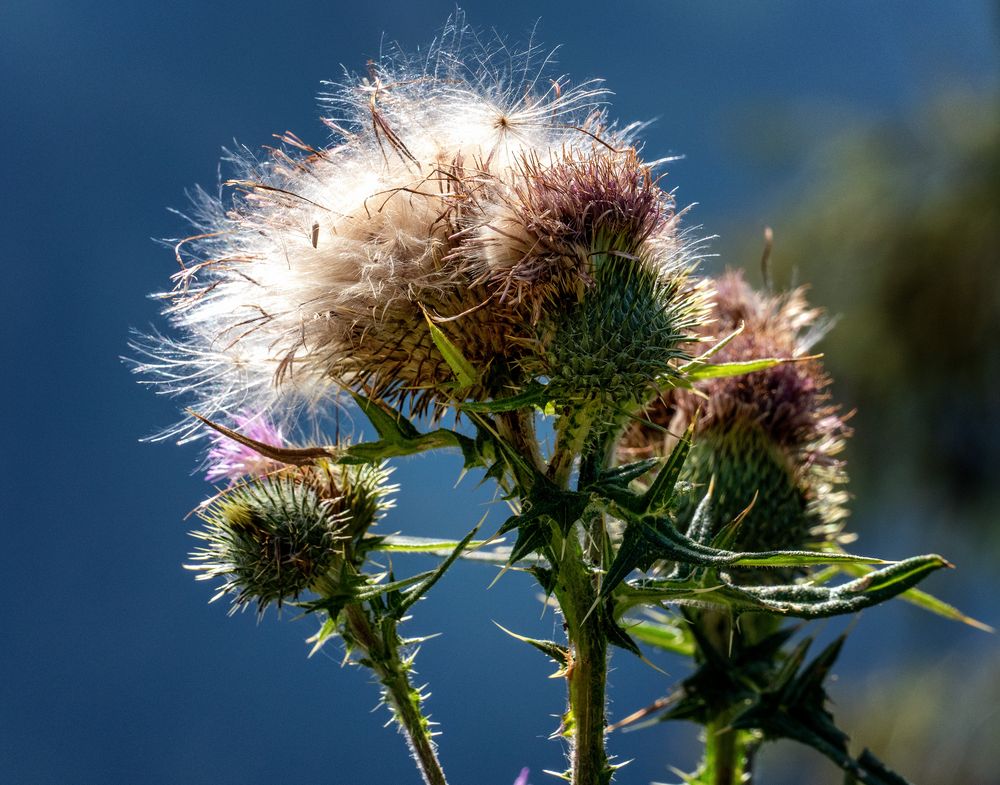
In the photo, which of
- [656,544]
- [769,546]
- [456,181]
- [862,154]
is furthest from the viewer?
[862,154]

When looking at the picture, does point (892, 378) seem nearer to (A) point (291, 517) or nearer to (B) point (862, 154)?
(B) point (862, 154)

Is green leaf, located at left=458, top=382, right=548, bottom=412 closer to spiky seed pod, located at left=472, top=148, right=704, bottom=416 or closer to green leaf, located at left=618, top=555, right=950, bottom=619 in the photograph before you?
spiky seed pod, located at left=472, top=148, right=704, bottom=416

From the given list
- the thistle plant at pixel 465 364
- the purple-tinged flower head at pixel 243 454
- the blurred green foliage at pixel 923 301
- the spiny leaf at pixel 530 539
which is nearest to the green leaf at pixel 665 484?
the thistle plant at pixel 465 364

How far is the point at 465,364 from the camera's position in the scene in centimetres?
119

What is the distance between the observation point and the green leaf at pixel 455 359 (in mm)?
1142

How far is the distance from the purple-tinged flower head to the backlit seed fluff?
0.11ft

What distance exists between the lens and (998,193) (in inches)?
295

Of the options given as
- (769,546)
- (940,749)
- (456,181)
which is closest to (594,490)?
(456,181)

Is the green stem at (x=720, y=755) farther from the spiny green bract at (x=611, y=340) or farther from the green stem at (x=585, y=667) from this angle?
the spiny green bract at (x=611, y=340)

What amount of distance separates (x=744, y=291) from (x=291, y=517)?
104 centimetres

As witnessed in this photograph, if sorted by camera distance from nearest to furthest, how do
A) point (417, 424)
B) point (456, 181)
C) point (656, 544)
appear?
point (656, 544) < point (456, 181) < point (417, 424)

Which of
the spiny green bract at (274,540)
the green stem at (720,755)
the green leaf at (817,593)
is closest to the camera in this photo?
the green leaf at (817,593)

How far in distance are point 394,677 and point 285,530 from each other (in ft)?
0.82

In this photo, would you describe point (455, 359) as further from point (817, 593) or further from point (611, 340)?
point (817, 593)
